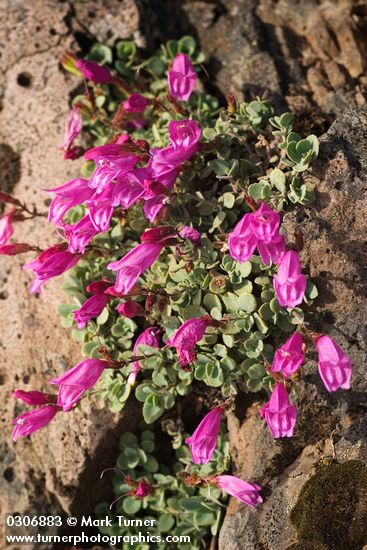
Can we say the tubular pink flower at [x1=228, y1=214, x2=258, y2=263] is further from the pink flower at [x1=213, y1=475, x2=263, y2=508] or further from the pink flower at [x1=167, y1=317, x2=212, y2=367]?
the pink flower at [x1=213, y1=475, x2=263, y2=508]

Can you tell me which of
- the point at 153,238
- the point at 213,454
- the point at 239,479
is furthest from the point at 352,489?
the point at 153,238

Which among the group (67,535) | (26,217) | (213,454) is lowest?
(67,535)

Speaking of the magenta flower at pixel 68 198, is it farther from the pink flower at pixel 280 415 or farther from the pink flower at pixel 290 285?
the pink flower at pixel 280 415

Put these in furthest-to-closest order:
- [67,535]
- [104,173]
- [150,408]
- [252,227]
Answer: [67,535]
[150,408]
[104,173]
[252,227]

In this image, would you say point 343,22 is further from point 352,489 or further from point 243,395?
point 352,489

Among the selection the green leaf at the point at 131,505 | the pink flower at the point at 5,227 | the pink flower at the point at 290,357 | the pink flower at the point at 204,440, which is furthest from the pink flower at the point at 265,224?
the green leaf at the point at 131,505

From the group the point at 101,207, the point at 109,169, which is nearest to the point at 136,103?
the point at 109,169
